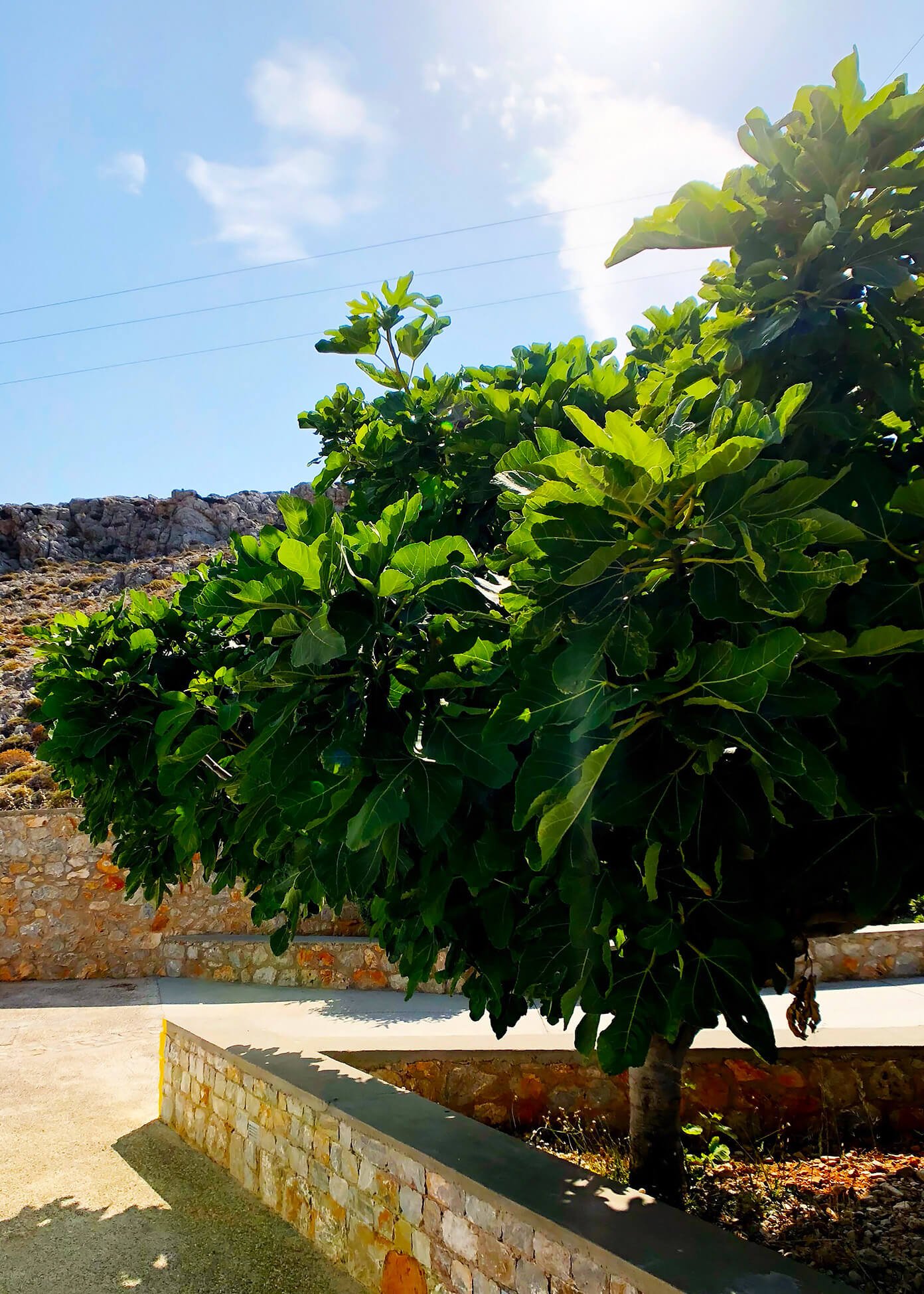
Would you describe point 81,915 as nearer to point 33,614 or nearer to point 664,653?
point 664,653

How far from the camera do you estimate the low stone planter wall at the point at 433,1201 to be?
7.63ft

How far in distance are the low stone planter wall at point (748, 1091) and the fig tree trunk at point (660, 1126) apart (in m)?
0.90

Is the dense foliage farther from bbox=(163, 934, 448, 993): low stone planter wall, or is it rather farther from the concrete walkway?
bbox=(163, 934, 448, 993): low stone planter wall

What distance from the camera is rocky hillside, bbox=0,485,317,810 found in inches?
970

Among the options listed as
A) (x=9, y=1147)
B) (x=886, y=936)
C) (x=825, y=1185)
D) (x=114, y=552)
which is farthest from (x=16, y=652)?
(x=825, y=1185)

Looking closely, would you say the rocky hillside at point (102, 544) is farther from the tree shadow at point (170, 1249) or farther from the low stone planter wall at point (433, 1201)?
the low stone planter wall at point (433, 1201)

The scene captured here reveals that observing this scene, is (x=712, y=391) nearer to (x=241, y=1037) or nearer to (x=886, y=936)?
(x=241, y=1037)

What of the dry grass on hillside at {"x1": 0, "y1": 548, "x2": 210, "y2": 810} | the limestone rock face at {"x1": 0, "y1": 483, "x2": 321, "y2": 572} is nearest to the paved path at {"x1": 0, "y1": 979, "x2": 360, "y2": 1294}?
the dry grass on hillside at {"x1": 0, "y1": 548, "x2": 210, "y2": 810}

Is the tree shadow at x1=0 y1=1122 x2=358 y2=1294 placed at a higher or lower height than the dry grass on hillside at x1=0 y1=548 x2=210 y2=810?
lower

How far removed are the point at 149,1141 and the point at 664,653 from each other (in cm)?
512

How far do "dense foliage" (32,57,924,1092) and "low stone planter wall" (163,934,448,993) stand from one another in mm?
6968

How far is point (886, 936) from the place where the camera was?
27.1 ft

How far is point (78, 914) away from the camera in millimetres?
10758

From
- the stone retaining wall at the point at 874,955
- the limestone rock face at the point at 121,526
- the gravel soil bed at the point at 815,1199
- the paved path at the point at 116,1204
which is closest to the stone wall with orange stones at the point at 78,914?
the paved path at the point at 116,1204
